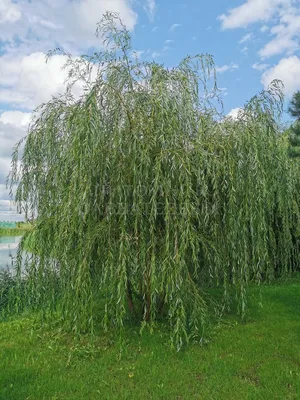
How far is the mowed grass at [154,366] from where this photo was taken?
312 cm

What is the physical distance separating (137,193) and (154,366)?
5.15 feet

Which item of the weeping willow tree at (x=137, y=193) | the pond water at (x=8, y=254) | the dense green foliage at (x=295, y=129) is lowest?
the pond water at (x=8, y=254)

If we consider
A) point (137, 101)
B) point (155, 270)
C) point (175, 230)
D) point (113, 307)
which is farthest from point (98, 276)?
point (137, 101)

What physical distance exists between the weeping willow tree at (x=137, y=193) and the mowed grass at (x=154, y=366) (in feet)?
0.79

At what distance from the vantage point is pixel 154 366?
3.53 m

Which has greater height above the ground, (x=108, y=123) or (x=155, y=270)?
(x=108, y=123)

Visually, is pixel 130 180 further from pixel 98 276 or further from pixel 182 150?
pixel 98 276

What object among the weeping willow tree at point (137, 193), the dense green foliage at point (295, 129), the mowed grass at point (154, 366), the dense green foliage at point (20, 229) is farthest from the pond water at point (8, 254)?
the dense green foliage at point (295, 129)

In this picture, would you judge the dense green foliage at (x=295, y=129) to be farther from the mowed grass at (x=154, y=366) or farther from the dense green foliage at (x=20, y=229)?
the mowed grass at (x=154, y=366)

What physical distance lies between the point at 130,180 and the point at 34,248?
132 cm

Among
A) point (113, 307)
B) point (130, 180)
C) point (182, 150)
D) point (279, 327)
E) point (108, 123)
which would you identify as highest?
point (108, 123)

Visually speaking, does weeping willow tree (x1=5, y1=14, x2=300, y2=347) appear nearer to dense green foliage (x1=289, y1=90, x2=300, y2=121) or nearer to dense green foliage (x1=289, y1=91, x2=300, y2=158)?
dense green foliage (x1=289, y1=91, x2=300, y2=158)

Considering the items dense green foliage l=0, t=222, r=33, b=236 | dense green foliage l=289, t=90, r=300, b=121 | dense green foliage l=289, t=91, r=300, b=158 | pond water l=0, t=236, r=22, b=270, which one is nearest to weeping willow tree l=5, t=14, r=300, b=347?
dense green foliage l=0, t=222, r=33, b=236

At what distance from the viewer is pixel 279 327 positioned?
454cm
